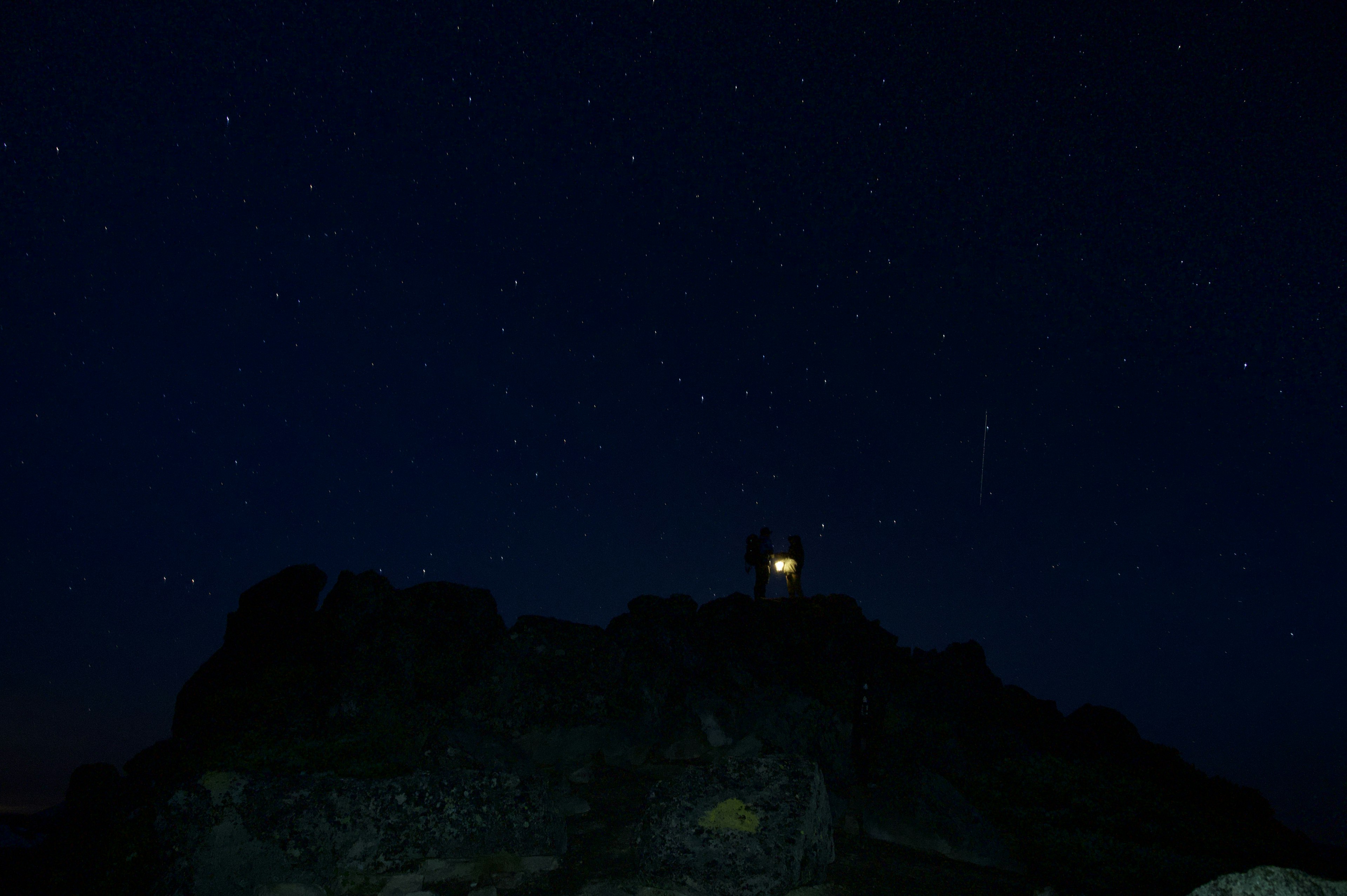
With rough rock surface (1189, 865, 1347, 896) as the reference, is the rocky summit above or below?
below

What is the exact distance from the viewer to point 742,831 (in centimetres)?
870

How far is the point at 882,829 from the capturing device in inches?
460

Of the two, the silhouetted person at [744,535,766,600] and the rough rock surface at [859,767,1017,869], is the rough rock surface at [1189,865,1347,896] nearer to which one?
the rough rock surface at [859,767,1017,869]

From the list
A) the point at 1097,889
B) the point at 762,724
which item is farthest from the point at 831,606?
the point at 1097,889

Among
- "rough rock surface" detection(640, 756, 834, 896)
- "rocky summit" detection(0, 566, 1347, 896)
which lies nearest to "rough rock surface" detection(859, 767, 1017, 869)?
"rocky summit" detection(0, 566, 1347, 896)

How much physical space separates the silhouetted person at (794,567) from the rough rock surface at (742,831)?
1495cm

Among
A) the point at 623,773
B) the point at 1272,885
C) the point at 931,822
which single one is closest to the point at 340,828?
the point at 623,773

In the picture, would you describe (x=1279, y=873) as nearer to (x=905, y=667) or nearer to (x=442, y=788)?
(x=442, y=788)

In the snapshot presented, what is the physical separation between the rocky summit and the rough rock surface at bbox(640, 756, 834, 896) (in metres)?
0.03

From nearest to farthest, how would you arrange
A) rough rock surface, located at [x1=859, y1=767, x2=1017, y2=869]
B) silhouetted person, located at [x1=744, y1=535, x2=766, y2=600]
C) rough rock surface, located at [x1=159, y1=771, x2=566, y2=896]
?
rough rock surface, located at [x1=159, y1=771, x2=566, y2=896], rough rock surface, located at [x1=859, y1=767, x2=1017, y2=869], silhouetted person, located at [x1=744, y1=535, x2=766, y2=600]

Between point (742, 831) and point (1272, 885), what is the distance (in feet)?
17.4

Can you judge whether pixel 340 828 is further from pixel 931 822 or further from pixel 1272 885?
pixel 1272 885

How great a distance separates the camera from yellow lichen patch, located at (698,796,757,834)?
8.76 m

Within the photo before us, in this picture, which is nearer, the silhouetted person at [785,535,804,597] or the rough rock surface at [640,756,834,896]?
the rough rock surface at [640,756,834,896]
